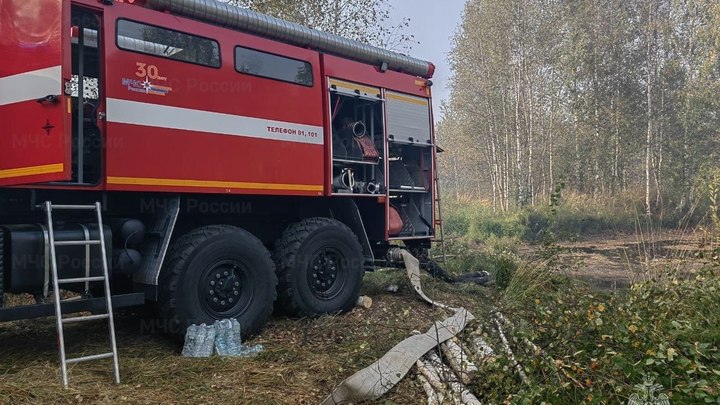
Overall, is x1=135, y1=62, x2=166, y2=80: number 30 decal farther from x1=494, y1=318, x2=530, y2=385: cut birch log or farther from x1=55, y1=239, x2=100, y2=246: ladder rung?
x1=494, y1=318, x2=530, y2=385: cut birch log

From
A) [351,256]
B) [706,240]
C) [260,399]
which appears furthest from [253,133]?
[706,240]

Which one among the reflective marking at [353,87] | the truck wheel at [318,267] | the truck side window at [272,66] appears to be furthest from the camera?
the reflective marking at [353,87]

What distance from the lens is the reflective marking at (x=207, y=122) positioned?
453 cm

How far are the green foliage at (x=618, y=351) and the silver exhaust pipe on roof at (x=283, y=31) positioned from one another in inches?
149

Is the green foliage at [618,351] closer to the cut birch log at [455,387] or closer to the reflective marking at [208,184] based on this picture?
the cut birch log at [455,387]

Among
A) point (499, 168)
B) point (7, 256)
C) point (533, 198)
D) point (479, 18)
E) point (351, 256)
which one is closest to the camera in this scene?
point (7, 256)

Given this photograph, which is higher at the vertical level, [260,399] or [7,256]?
[7,256]

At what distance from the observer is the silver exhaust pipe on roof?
5160mm

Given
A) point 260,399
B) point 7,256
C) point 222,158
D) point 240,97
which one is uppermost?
point 240,97

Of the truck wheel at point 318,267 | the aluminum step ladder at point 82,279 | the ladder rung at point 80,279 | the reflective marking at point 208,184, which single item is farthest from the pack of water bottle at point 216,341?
the reflective marking at point 208,184

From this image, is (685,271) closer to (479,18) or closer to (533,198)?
(533,198)

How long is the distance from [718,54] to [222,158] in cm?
2491

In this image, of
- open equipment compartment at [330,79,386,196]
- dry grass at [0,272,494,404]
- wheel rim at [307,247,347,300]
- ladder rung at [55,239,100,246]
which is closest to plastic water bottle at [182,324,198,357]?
dry grass at [0,272,494,404]

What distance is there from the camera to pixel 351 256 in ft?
21.3
